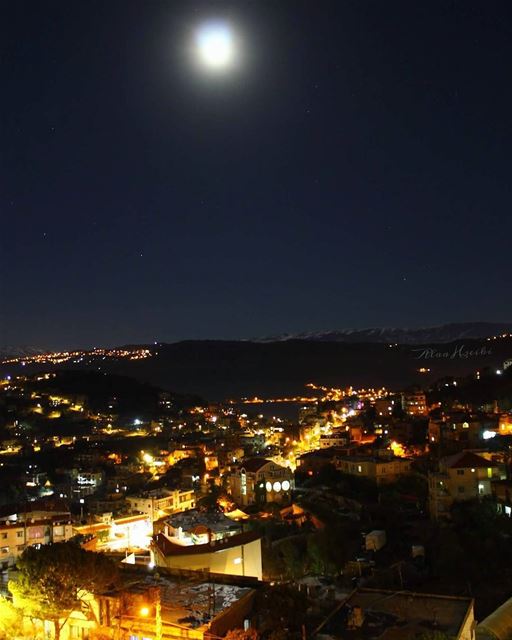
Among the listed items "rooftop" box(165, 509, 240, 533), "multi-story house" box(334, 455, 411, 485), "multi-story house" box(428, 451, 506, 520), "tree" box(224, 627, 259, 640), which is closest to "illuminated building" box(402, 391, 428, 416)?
"multi-story house" box(334, 455, 411, 485)

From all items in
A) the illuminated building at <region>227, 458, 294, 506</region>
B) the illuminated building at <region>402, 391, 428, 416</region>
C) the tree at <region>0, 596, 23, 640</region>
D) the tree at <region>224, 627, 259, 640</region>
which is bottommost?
the illuminated building at <region>227, 458, 294, 506</region>

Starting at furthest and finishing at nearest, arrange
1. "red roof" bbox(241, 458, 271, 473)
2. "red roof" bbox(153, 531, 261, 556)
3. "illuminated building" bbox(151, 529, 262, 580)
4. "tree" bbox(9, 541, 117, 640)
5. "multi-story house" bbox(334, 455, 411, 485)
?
"red roof" bbox(241, 458, 271, 473) → "multi-story house" bbox(334, 455, 411, 485) → "red roof" bbox(153, 531, 261, 556) → "illuminated building" bbox(151, 529, 262, 580) → "tree" bbox(9, 541, 117, 640)

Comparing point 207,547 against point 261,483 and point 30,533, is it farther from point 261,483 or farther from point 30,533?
point 30,533

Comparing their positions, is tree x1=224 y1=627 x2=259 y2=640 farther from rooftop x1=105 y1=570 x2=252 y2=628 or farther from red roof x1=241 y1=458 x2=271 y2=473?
red roof x1=241 y1=458 x2=271 y2=473

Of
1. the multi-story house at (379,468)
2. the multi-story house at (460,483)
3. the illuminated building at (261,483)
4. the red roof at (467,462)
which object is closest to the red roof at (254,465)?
the illuminated building at (261,483)

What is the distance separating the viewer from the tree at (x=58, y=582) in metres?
6.43

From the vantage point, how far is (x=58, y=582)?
254 inches

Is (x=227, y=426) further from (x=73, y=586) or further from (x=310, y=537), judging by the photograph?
(x=73, y=586)

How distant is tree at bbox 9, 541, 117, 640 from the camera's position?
6.43 metres

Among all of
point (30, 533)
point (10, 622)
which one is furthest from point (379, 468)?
point (10, 622)

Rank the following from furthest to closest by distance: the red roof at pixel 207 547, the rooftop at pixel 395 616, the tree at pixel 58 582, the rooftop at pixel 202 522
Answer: the rooftop at pixel 202 522, the red roof at pixel 207 547, the tree at pixel 58 582, the rooftop at pixel 395 616

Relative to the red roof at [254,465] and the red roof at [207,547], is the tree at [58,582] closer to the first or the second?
the red roof at [207,547]

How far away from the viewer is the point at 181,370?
8012 centimetres

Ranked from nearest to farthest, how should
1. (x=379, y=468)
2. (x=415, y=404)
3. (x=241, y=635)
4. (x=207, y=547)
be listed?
(x=241, y=635) → (x=207, y=547) → (x=379, y=468) → (x=415, y=404)
